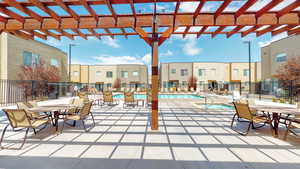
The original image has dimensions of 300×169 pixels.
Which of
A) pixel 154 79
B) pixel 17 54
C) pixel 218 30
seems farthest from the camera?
pixel 17 54

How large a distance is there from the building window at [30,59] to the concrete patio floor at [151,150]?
11546 millimetres

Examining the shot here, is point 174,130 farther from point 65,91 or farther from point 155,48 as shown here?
point 65,91

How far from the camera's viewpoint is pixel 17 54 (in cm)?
1105

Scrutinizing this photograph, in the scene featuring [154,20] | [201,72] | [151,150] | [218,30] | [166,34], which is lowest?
[151,150]

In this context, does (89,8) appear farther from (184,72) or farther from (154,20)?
(184,72)

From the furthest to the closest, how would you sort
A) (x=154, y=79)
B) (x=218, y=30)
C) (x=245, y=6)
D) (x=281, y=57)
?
(x=281, y=57) < (x=218, y=30) < (x=154, y=79) < (x=245, y=6)

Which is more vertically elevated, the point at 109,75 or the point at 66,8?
the point at 109,75

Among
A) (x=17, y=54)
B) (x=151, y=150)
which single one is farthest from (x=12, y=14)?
(x=17, y=54)

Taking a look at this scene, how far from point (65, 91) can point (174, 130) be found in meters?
16.9

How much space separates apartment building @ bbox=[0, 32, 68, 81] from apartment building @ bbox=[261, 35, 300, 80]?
1070 inches

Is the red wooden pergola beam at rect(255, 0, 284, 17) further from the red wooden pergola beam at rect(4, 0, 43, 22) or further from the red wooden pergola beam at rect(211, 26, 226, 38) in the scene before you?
the red wooden pergola beam at rect(4, 0, 43, 22)

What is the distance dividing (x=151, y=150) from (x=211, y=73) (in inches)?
1211

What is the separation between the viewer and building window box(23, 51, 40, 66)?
11789 millimetres

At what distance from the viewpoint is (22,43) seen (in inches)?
452
